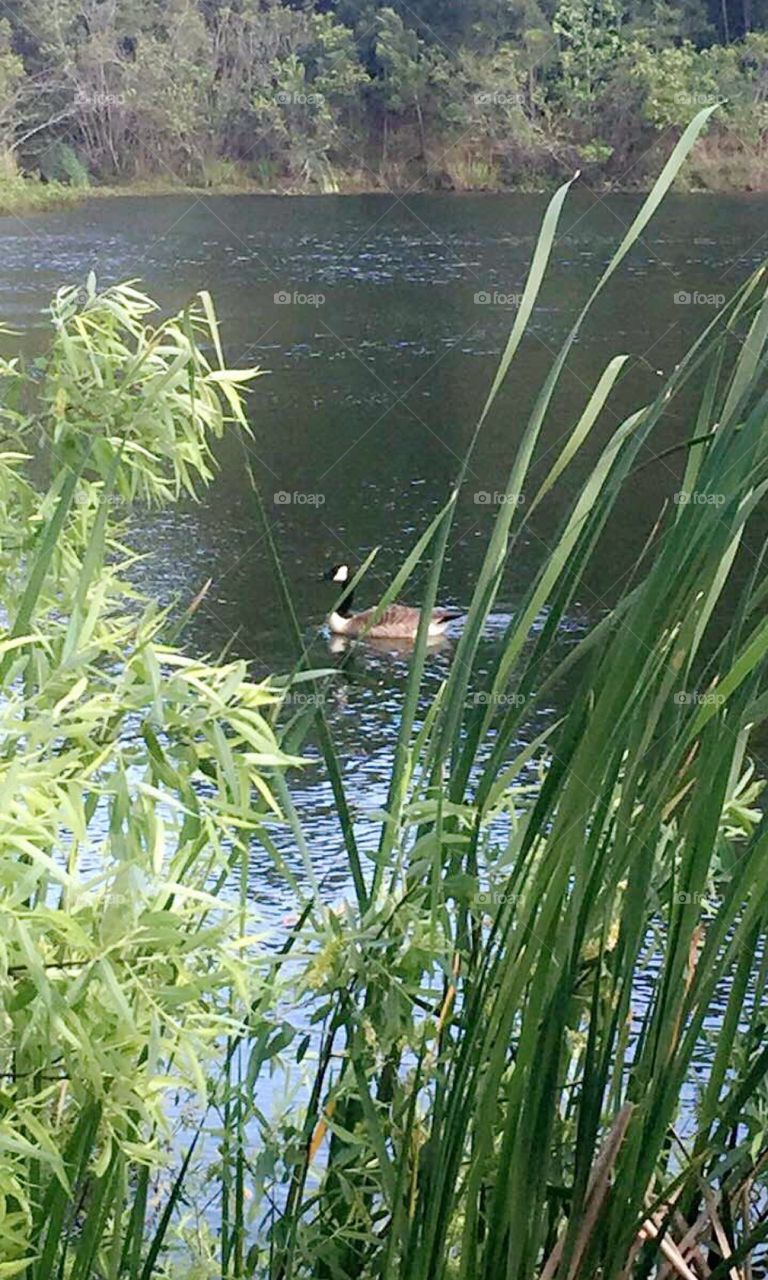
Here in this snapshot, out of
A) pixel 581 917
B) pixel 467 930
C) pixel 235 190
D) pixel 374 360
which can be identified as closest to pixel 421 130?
pixel 235 190

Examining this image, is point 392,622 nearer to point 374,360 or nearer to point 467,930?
point 467,930

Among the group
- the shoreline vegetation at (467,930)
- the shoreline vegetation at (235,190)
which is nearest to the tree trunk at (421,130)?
the shoreline vegetation at (235,190)

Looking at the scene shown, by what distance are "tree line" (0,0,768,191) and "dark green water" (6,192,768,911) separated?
1915mm

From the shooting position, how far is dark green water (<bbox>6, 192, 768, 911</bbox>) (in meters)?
5.55

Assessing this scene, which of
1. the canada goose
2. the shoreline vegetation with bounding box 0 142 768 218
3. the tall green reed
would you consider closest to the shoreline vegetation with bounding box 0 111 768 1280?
the tall green reed

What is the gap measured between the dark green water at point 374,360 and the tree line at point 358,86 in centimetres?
192

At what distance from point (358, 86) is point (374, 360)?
41.9 feet

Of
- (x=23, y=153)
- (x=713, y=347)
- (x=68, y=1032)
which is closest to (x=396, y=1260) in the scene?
(x=68, y=1032)

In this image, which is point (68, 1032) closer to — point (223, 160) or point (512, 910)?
point (512, 910)

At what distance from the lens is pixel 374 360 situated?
9.52m

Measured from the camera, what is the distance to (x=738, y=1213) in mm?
1193

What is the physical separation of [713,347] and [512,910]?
32 centimetres

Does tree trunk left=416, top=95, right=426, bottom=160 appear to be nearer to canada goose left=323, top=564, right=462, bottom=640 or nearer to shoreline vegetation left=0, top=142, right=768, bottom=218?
shoreline vegetation left=0, top=142, right=768, bottom=218

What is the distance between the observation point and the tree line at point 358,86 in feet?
65.7
